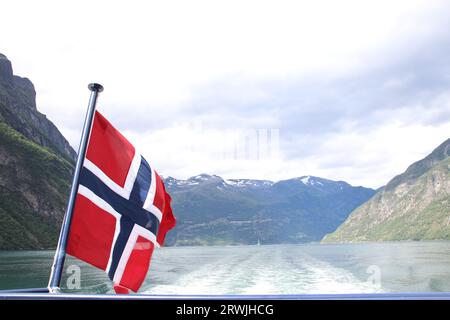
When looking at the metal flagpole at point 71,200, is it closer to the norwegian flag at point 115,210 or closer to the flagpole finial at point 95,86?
the flagpole finial at point 95,86

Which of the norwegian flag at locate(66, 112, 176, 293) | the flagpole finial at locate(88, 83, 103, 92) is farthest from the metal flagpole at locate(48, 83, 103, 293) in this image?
the norwegian flag at locate(66, 112, 176, 293)

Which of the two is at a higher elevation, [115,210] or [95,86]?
[95,86]

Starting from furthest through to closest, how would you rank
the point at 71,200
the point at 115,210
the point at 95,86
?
the point at 115,210 → the point at 95,86 → the point at 71,200

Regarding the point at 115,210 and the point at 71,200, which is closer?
the point at 71,200

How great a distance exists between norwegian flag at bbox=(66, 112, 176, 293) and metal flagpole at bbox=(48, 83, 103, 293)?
0.13 m

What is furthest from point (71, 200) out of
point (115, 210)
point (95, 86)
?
point (95, 86)

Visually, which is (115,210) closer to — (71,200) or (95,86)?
(71,200)

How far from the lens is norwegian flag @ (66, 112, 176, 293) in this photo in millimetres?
4027

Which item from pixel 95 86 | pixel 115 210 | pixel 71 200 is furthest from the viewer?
pixel 115 210

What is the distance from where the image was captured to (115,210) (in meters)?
4.31

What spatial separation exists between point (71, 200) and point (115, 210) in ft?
2.33

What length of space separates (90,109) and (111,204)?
0.98 m
